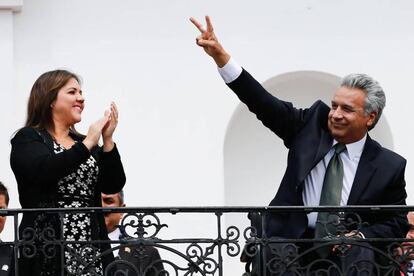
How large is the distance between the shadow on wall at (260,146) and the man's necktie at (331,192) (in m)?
4.76

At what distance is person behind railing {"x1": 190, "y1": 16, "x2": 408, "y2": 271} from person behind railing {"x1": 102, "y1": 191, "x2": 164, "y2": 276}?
29.5 inches

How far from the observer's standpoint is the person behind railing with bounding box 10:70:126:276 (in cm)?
1146

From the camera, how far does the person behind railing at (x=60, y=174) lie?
11.5m

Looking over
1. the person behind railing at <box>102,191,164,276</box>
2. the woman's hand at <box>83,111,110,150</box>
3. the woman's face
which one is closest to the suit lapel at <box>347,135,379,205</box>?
the person behind railing at <box>102,191,164,276</box>

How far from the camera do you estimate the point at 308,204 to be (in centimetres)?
1177

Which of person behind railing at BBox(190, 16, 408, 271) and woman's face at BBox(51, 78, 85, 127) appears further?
woman's face at BBox(51, 78, 85, 127)

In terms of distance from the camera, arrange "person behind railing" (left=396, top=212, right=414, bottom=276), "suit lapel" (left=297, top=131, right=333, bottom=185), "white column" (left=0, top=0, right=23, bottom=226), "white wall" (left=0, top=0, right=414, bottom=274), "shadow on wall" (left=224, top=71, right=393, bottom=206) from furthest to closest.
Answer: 1. "shadow on wall" (left=224, top=71, right=393, bottom=206)
2. "white wall" (left=0, top=0, right=414, bottom=274)
3. "white column" (left=0, top=0, right=23, bottom=226)
4. "suit lapel" (left=297, top=131, right=333, bottom=185)
5. "person behind railing" (left=396, top=212, right=414, bottom=276)

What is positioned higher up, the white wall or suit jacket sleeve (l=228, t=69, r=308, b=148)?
the white wall

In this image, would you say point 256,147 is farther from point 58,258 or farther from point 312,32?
point 58,258

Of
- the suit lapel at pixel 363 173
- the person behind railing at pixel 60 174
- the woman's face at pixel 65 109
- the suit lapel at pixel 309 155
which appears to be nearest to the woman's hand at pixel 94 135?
the person behind railing at pixel 60 174

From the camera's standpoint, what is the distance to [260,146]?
56.0ft

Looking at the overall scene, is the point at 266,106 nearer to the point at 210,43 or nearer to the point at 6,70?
the point at 210,43

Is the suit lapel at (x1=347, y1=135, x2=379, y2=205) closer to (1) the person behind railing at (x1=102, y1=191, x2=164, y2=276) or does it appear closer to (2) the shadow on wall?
(1) the person behind railing at (x1=102, y1=191, x2=164, y2=276)

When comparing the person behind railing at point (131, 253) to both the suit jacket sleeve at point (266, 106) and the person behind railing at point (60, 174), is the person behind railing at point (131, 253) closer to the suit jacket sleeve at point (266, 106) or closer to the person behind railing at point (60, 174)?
the person behind railing at point (60, 174)
